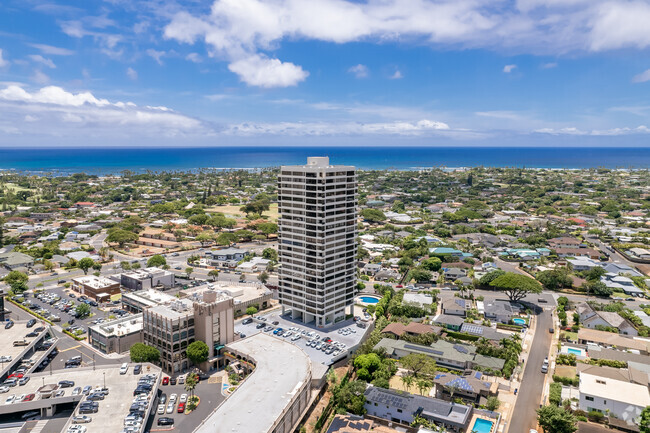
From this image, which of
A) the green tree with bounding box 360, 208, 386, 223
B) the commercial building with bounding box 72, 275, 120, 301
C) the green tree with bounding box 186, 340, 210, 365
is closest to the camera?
the green tree with bounding box 186, 340, 210, 365

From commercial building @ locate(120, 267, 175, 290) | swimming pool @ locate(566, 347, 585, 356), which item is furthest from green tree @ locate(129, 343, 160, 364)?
swimming pool @ locate(566, 347, 585, 356)

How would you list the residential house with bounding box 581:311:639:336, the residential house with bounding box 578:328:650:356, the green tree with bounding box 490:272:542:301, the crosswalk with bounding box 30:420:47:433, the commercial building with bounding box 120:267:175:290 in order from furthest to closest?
the commercial building with bounding box 120:267:175:290 < the green tree with bounding box 490:272:542:301 < the residential house with bounding box 581:311:639:336 < the residential house with bounding box 578:328:650:356 < the crosswalk with bounding box 30:420:47:433

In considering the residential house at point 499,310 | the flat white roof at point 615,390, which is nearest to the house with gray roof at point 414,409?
the flat white roof at point 615,390

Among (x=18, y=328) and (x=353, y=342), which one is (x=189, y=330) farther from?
(x=18, y=328)

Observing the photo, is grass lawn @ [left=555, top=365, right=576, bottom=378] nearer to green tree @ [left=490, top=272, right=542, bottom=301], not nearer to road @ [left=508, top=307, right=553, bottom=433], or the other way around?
road @ [left=508, top=307, right=553, bottom=433]

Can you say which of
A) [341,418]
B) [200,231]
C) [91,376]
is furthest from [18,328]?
[200,231]

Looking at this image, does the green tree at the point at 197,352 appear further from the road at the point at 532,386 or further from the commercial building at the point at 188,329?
the road at the point at 532,386
